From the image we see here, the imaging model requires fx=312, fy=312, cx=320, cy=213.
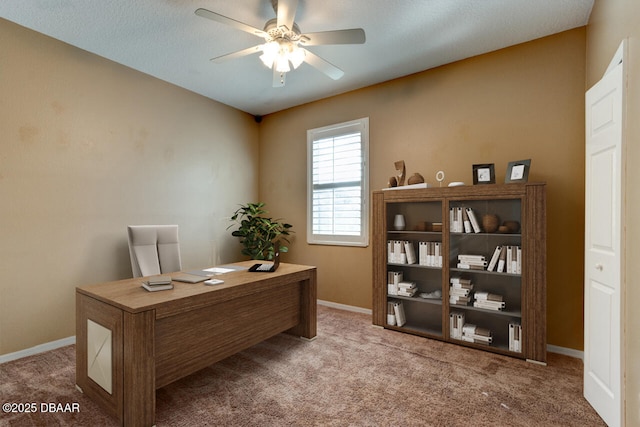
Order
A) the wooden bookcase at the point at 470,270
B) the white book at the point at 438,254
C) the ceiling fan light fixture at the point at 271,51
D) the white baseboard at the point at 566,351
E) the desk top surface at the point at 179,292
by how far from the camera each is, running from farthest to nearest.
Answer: the white book at the point at 438,254
the white baseboard at the point at 566,351
the wooden bookcase at the point at 470,270
the ceiling fan light fixture at the point at 271,51
the desk top surface at the point at 179,292

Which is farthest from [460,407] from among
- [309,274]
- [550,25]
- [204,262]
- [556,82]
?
[204,262]

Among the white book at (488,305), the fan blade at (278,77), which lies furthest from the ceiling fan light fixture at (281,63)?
the white book at (488,305)

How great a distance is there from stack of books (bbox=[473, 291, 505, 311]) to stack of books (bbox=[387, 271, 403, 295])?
2.46ft

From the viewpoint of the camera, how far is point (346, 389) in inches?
86.3

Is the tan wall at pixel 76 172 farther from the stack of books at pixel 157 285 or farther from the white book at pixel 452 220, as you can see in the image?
the white book at pixel 452 220

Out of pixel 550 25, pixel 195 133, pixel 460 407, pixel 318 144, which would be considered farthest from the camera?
pixel 318 144

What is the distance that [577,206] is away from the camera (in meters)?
2.69

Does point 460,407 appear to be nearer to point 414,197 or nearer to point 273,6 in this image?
point 414,197

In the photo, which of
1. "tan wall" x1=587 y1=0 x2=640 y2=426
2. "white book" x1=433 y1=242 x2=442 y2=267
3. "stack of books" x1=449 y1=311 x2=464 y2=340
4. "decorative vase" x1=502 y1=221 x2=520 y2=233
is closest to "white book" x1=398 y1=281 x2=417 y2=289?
"white book" x1=433 y1=242 x2=442 y2=267

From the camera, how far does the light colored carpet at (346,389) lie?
1865mm

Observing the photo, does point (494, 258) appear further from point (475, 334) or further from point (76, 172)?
point (76, 172)

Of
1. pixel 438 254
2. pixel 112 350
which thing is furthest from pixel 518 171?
pixel 112 350

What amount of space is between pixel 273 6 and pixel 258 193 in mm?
3008

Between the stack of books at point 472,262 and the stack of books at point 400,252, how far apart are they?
1.54 feet
